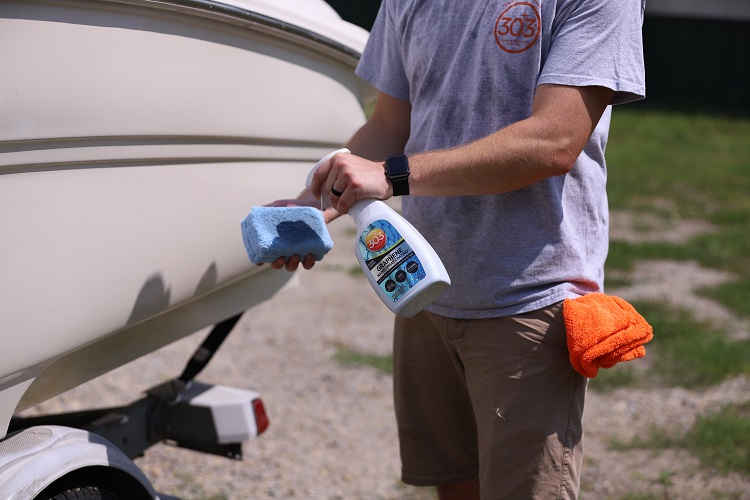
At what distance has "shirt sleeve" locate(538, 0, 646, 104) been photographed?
1650 mm

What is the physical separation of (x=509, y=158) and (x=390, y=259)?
0.97 feet

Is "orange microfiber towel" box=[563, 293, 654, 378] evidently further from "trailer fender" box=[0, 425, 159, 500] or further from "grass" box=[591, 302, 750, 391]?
"grass" box=[591, 302, 750, 391]

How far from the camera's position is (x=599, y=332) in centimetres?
175

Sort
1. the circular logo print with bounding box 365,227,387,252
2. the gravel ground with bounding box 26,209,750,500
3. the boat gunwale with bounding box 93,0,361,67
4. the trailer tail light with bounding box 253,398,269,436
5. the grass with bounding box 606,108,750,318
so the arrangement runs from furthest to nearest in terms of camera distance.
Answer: the grass with bounding box 606,108,750,318 → the gravel ground with bounding box 26,209,750,500 → the trailer tail light with bounding box 253,398,269,436 → the boat gunwale with bounding box 93,0,361,67 → the circular logo print with bounding box 365,227,387,252

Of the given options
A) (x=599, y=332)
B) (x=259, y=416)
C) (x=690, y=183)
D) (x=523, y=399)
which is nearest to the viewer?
(x=599, y=332)

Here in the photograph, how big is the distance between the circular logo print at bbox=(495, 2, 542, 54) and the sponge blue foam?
0.51m

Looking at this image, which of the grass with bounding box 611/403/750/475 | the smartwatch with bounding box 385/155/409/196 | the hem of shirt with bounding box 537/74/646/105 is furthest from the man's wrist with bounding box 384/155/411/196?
the grass with bounding box 611/403/750/475

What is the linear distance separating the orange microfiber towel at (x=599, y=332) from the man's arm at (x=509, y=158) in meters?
0.29

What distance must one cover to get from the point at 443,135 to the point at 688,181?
7.17 meters

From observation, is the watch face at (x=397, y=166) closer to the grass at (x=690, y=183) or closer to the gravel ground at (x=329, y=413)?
the gravel ground at (x=329, y=413)

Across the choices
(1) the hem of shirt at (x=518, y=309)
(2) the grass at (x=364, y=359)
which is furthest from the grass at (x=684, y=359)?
(1) the hem of shirt at (x=518, y=309)

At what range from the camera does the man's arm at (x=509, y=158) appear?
1657mm

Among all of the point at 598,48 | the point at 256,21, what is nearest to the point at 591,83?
the point at 598,48

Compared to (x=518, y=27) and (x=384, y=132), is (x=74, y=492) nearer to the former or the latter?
(x=384, y=132)
